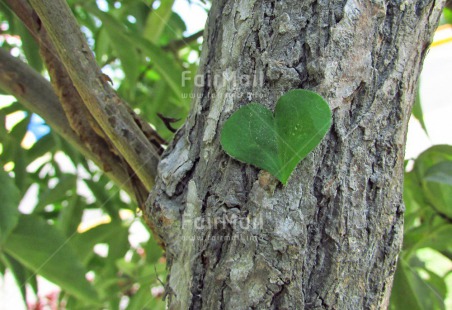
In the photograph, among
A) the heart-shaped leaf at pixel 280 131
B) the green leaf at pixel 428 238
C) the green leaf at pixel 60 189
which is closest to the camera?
the heart-shaped leaf at pixel 280 131

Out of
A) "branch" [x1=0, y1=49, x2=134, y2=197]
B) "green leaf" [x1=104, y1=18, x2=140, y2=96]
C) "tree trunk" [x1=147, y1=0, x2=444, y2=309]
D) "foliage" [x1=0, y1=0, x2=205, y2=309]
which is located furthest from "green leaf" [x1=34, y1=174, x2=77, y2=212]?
"tree trunk" [x1=147, y1=0, x2=444, y2=309]

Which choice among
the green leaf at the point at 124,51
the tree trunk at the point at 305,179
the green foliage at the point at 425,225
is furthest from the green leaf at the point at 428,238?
the green leaf at the point at 124,51

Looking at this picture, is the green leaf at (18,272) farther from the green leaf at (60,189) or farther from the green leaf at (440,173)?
the green leaf at (440,173)

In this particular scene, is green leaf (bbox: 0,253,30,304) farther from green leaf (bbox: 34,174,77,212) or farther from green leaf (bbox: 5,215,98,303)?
green leaf (bbox: 34,174,77,212)

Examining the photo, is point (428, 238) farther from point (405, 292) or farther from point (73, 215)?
point (73, 215)

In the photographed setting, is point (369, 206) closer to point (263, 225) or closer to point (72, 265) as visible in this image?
point (263, 225)
